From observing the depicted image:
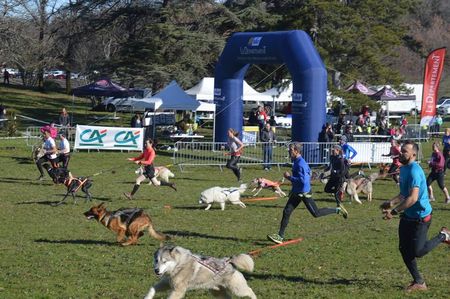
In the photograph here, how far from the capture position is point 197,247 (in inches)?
514

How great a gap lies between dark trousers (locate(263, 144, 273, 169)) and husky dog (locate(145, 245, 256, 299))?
19141 millimetres

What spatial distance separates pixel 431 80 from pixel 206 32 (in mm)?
19834

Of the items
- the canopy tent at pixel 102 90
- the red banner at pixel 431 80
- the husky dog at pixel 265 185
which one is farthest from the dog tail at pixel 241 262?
the canopy tent at pixel 102 90

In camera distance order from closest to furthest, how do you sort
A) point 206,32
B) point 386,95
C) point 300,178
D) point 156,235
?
point 156,235 → point 300,178 → point 386,95 → point 206,32

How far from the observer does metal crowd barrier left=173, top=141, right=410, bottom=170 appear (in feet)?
90.2

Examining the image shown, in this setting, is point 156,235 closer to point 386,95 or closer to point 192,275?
point 192,275

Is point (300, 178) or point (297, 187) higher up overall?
point (300, 178)

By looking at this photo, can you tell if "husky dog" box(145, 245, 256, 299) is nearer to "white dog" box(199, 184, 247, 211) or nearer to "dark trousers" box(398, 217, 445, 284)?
"dark trousers" box(398, 217, 445, 284)

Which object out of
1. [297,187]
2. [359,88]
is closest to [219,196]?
[297,187]

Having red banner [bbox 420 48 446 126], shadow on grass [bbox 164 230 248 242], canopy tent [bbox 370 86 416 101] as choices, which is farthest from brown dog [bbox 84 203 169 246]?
canopy tent [bbox 370 86 416 101]

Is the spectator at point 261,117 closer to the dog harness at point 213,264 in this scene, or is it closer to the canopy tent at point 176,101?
the canopy tent at point 176,101

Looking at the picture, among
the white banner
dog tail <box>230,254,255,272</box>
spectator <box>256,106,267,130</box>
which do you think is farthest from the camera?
spectator <box>256,106,267,130</box>

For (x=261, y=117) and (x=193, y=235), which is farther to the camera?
(x=261, y=117)

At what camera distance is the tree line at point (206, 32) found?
43438 mm
